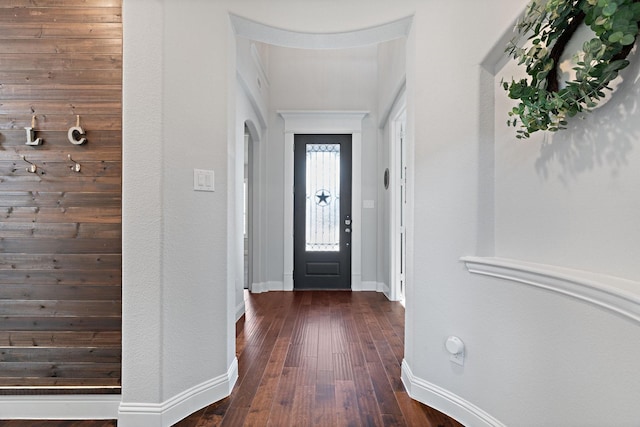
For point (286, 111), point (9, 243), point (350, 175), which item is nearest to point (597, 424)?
point (9, 243)

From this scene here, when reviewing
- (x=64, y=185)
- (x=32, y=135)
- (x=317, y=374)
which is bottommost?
(x=317, y=374)

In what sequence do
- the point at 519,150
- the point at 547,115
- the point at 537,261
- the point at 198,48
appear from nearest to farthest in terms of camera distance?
the point at 547,115 < the point at 537,261 < the point at 519,150 < the point at 198,48

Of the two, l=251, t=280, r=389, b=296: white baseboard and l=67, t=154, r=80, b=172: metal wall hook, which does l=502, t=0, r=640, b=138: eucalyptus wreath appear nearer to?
l=67, t=154, r=80, b=172: metal wall hook

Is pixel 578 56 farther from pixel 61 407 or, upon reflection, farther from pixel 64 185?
pixel 61 407

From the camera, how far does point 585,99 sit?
98cm

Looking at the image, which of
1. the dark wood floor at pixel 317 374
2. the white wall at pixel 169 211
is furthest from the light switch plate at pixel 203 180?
the dark wood floor at pixel 317 374

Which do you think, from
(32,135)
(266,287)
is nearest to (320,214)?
(266,287)

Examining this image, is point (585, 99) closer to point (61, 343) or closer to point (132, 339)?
point (132, 339)

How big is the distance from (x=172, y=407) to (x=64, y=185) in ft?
4.17

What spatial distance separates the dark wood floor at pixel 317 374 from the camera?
1.70 m

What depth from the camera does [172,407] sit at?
1.67 metres

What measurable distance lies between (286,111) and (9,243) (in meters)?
3.48

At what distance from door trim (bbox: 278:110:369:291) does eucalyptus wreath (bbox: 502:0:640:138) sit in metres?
3.30

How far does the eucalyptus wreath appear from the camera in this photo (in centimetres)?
82
